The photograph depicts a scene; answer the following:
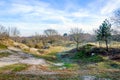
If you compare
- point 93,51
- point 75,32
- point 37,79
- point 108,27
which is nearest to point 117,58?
point 93,51

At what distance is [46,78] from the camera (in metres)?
19.8

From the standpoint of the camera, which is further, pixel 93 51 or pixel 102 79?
pixel 93 51

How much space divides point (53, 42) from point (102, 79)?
100934 millimetres

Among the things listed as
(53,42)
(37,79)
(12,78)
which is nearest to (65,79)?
(37,79)

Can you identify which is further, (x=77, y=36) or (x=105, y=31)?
(x=77, y=36)

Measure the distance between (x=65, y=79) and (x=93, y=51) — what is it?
3840 cm

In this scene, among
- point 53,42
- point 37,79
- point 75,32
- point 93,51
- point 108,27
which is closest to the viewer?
point 37,79

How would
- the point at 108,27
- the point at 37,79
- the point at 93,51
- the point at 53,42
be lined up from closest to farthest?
the point at 37,79 → the point at 93,51 → the point at 108,27 → the point at 53,42

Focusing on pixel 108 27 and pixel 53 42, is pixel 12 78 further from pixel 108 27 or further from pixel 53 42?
pixel 53 42

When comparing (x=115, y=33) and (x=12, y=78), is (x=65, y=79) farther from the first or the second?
(x=115, y=33)

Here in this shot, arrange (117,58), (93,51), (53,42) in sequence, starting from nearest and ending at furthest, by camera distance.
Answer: (117,58) < (93,51) < (53,42)

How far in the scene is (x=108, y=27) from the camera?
204 ft

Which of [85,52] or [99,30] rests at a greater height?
[99,30]

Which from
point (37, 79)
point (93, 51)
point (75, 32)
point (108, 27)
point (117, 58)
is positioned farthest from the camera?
point (75, 32)
